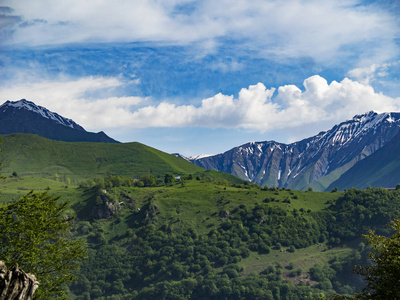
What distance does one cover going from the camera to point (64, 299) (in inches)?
1967

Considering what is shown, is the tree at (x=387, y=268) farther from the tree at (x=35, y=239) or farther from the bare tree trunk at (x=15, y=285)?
the tree at (x=35, y=239)

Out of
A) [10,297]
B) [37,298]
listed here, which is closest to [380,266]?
[10,297]

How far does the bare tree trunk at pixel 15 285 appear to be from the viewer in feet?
77.9

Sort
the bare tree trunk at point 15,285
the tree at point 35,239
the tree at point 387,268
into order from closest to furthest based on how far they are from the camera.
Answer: the bare tree trunk at point 15,285 < the tree at point 387,268 < the tree at point 35,239

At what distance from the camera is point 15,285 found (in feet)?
79.7

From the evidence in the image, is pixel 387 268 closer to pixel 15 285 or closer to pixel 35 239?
pixel 15 285

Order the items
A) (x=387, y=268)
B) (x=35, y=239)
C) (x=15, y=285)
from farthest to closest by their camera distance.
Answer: (x=35, y=239) → (x=387, y=268) → (x=15, y=285)

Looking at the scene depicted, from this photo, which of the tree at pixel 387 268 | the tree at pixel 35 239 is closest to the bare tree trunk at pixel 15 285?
the tree at pixel 35 239

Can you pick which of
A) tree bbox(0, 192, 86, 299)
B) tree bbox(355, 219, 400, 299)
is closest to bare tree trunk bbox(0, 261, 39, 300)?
tree bbox(0, 192, 86, 299)

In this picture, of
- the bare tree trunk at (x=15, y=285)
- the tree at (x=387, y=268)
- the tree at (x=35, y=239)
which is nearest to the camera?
the bare tree trunk at (x=15, y=285)

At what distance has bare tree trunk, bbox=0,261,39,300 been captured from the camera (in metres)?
23.7

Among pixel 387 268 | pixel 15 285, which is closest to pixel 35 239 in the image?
pixel 15 285

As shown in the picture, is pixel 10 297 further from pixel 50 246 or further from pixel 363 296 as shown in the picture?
pixel 363 296

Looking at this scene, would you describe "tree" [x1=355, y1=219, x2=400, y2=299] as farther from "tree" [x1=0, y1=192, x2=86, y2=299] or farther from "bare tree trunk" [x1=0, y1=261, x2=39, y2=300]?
"tree" [x1=0, y1=192, x2=86, y2=299]
